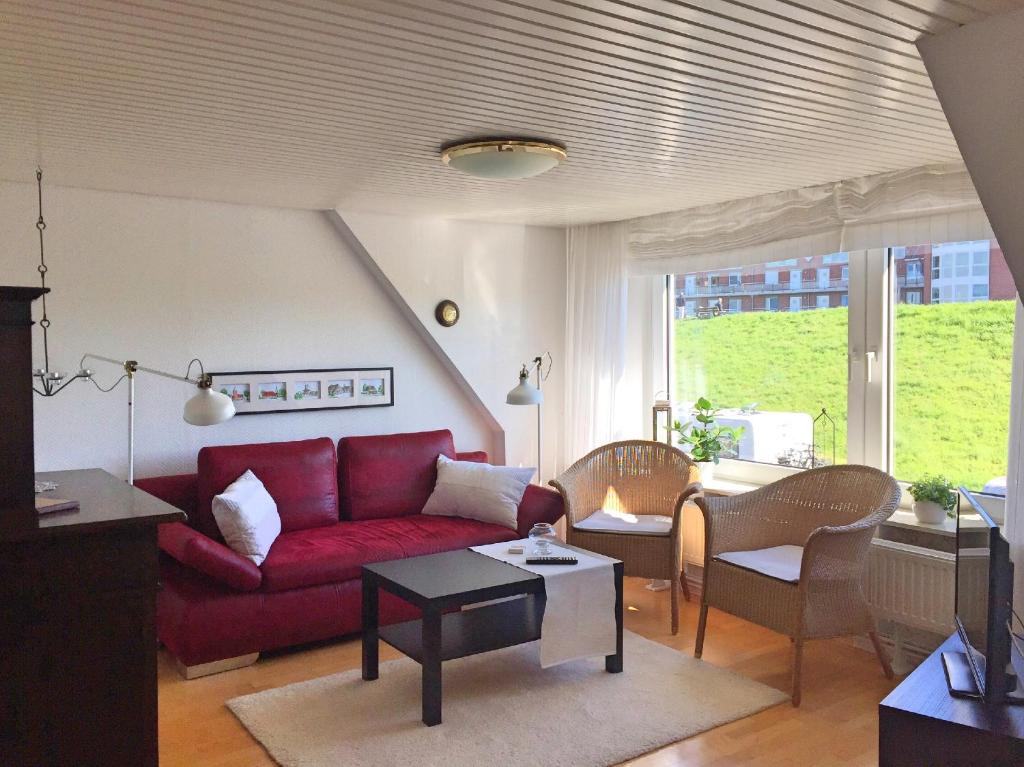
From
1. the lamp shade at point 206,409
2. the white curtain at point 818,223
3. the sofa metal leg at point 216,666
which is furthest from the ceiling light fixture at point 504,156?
the sofa metal leg at point 216,666

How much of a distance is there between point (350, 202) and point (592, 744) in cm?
292

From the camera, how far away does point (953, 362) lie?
4.07 metres

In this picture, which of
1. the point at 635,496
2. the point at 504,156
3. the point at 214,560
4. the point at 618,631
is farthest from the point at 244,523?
the point at 635,496

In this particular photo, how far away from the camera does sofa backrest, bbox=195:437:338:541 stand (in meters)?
4.42

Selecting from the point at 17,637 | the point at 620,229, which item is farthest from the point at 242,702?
the point at 620,229

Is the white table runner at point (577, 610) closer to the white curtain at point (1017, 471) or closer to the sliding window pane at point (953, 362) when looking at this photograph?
the white curtain at point (1017, 471)

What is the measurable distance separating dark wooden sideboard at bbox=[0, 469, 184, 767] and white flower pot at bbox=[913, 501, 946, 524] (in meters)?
3.10

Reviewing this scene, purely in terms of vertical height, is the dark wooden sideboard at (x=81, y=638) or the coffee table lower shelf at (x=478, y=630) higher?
the dark wooden sideboard at (x=81, y=638)

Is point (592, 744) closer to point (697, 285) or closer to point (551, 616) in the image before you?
point (551, 616)

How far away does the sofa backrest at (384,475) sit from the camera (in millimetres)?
4949

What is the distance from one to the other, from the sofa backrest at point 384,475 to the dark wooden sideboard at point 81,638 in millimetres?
2535

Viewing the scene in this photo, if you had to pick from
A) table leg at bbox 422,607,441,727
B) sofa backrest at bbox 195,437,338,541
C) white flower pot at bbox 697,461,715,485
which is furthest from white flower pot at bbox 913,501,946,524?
sofa backrest at bbox 195,437,338,541

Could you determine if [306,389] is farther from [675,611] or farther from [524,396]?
[675,611]

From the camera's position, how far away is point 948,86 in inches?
86.3
